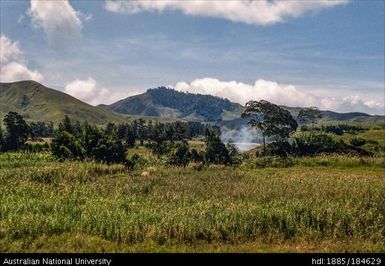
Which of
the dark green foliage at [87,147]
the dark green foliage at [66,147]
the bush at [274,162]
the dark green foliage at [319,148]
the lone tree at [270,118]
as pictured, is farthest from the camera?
the lone tree at [270,118]

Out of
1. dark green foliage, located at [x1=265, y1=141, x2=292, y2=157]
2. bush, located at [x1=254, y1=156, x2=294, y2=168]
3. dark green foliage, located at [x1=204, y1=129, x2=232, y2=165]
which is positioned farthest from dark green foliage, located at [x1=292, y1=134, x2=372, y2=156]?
bush, located at [x1=254, y1=156, x2=294, y2=168]

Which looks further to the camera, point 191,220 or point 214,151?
point 214,151

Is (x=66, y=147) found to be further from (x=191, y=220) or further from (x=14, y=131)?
(x=191, y=220)

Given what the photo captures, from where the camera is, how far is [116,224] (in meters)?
22.3

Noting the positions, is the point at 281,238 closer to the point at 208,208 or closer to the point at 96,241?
the point at 208,208

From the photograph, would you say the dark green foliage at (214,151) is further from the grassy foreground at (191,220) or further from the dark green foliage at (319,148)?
the grassy foreground at (191,220)

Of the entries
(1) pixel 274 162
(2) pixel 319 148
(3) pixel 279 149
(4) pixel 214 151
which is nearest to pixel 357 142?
(2) pixel 319 148

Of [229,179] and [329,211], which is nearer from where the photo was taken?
[329,211]

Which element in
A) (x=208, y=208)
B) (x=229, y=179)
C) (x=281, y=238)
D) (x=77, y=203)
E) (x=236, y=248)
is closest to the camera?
(x=236, y=248)

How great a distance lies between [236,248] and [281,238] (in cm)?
307

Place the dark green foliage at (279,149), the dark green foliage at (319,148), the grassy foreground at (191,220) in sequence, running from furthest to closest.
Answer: the dark green foliage at (319,148) < the dark green foliage at (279,149) < the grassy foreground at (191,220)

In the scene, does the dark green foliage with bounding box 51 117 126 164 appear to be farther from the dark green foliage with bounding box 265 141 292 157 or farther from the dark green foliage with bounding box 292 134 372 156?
the dark green foliage with bounding box 292 134 372 156

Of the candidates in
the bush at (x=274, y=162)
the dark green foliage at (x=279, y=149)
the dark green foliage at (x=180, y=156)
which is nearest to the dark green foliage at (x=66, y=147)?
the dark green foliage at (x=180, y=156)
